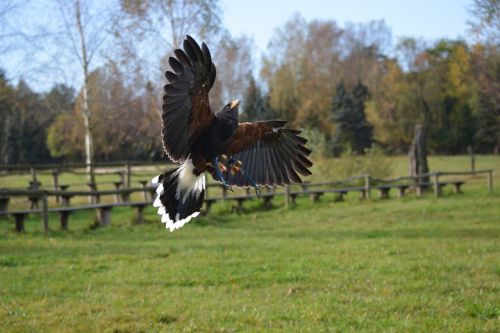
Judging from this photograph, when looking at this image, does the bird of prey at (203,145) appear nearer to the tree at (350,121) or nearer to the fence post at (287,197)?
the fence post at (287,197)

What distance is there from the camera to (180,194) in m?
4.62

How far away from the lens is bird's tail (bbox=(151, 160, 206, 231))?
4500mm

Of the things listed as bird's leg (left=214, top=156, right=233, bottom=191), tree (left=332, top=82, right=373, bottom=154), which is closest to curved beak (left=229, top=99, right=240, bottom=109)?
bird's leg (left=214, top=156, right=233, bottom=191)

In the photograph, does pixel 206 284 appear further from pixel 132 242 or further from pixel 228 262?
pixel 132 242

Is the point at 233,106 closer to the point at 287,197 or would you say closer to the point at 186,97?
the point at 186,97

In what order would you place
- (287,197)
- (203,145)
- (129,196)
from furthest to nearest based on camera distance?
1. (129,196)
2. (287,197)
3. (203,145)

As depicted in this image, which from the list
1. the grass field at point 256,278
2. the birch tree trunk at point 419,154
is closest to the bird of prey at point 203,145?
the grass field at point 256,278

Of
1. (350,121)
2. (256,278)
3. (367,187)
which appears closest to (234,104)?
(256,278)

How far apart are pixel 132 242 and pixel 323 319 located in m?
6.25

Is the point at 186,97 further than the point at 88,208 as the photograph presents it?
No

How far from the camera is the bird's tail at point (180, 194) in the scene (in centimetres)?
450

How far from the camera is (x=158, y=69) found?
1755 centimetres

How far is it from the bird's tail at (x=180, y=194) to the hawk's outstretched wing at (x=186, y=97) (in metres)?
0.40

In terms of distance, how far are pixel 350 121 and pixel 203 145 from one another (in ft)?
146
